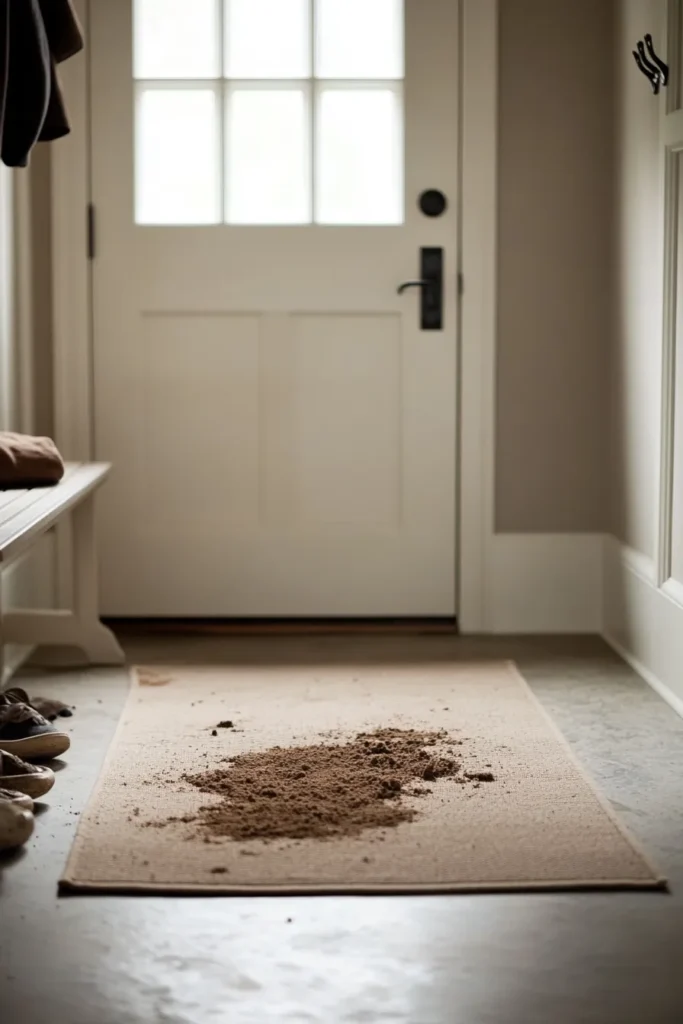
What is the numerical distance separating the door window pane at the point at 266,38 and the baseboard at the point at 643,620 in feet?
5.06

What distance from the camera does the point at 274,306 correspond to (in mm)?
3957

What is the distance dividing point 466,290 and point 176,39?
102 cm

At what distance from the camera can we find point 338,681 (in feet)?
11.2

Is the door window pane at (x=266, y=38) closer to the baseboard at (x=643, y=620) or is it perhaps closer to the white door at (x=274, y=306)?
the white door at (x=274, y=306)

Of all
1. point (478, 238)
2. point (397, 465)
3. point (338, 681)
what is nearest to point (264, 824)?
point (338, 681)

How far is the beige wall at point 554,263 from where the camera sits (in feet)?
12.7

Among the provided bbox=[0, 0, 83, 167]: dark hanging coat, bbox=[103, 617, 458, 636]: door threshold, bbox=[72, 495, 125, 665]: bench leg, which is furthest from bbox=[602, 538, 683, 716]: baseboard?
bbox=[0, 0, 83, 167]: dark hanging coat

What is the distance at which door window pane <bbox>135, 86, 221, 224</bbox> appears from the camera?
3.90 meters

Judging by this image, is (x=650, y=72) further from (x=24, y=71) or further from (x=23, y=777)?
(x=23, y=777)

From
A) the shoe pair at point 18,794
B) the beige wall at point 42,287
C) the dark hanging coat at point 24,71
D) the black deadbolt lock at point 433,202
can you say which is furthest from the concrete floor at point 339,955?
the black deadbolt lock at point 433,202

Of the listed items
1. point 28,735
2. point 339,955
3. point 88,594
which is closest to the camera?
point 339,955

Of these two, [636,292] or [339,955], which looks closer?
[339,955]

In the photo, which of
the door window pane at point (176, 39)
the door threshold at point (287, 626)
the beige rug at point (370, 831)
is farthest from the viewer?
the door threshold at point (287, 626)

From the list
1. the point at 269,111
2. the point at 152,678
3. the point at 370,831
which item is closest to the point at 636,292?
the point at 269,111
